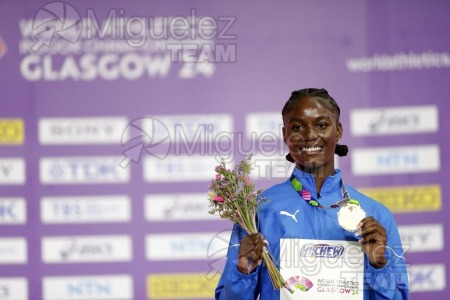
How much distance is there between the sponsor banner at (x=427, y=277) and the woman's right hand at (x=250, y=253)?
231cm

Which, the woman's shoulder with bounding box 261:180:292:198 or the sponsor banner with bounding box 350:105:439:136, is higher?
the sponsor banner with bounding box 350:105:439:136

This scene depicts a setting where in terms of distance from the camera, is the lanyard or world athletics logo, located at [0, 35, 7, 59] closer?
the lanyard

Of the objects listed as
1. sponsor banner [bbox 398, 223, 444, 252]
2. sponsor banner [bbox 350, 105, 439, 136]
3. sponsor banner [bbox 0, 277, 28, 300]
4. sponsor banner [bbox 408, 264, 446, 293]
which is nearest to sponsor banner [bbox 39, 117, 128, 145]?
sponsor banner [bbox 0, 277, 28, 300]

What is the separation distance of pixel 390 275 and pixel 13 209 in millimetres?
2543

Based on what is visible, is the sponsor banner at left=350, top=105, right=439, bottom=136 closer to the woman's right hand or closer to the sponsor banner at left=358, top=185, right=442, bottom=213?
the sponsor banner at left=358, top=185, right=442, bottom=213

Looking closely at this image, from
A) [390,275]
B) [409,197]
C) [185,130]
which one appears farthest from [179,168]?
[390,275]

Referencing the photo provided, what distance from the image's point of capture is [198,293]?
3.80 m

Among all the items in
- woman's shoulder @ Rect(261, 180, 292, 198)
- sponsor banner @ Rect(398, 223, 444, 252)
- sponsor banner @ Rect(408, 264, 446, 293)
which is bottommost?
sponsor banner @ Rect(408, 264, 446, 293)

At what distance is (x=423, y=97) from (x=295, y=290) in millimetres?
2264

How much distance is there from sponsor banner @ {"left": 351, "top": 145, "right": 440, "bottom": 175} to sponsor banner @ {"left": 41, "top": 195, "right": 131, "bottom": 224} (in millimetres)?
1266

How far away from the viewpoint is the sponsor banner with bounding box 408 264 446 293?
379 centimetres

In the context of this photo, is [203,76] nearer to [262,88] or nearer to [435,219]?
[262,88]

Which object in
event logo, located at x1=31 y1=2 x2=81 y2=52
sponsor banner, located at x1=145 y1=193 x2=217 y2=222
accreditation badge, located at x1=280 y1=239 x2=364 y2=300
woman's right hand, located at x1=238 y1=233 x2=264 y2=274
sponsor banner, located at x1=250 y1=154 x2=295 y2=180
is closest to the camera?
woman's right hand, located at x1=238 y1=233 x2=264 y2=274

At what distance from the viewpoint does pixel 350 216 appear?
5.76 feet
